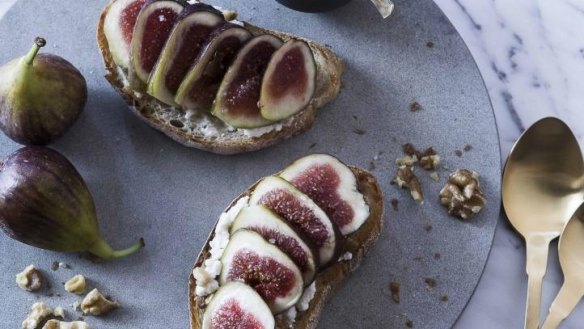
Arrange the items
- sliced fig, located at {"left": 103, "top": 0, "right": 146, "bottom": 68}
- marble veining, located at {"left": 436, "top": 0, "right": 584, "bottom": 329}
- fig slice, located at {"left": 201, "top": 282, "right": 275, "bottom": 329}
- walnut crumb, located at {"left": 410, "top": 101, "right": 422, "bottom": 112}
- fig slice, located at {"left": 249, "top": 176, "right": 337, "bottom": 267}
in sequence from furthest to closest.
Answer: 1. marble veining, located at {"left": 436, "top": 0, "right": 584, "bottom": 329}
2. walnut crumb, located at {"left": 410, "top": 101, "right": 422, "bottom": 112}
3. sliced fig, located at {"left": 103, "top": 0, "right": 146, "bottom": 68}
4. fig slice, located at {"left": 249, "top": 176, "right": 337, "bottom": 267}
5. fig slice, located at {"left": 201, "top": 282, "right": 275, "bottom": 329}

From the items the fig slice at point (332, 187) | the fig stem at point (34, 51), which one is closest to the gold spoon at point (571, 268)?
the fig slice at point (332, 187)

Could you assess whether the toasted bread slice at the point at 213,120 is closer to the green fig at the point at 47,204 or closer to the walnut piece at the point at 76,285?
the green fig at the point at 47,204

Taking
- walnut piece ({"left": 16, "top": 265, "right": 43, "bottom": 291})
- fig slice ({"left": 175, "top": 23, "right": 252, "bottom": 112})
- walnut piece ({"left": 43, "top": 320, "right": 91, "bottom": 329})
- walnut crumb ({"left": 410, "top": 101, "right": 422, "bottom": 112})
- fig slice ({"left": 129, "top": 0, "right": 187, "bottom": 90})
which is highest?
fig slice ({"left": 129, "top": 0, "right": 187, "bottom": 90})

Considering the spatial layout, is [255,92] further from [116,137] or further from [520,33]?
[520,33]

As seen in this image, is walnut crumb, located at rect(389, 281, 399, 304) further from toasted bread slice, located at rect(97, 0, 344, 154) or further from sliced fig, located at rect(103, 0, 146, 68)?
sliced fig, located at rect(103, 0, 146, 68)

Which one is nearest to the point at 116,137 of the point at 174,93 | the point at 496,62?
the point at 174,93

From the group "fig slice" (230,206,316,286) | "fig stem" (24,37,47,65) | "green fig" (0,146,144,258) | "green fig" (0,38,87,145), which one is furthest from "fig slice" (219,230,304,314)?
"fig stem" (24,37,47,65)
